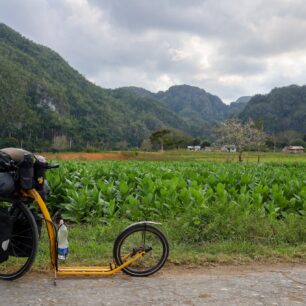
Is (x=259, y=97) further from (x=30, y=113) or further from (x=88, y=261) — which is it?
(x=88, y=261)

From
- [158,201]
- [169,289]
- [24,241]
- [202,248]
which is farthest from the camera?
[158,201]

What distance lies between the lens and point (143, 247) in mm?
4820

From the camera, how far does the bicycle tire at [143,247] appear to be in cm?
473

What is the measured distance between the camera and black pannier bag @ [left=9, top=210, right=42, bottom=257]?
4520 mm

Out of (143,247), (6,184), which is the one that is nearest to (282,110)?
(143,247)

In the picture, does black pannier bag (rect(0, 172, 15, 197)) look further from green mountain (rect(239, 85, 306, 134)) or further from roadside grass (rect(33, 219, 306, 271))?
green mountain (rect(239, 85, 306, 134))

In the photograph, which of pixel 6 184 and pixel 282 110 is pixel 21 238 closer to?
pixel 6 184

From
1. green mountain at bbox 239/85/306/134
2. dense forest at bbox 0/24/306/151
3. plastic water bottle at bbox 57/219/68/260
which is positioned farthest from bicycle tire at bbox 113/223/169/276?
green mountain at bbox 239/85/306/134

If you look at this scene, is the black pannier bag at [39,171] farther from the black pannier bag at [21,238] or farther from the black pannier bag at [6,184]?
the black pannier bag at [21,238]

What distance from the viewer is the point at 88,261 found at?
5.14 metres

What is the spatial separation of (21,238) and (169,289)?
1.74m

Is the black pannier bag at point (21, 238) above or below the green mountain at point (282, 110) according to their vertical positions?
below

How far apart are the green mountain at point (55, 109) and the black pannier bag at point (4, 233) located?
77.1 meters

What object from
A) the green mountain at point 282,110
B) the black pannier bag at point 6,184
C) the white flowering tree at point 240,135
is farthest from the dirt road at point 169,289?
the green mountain at point 282,110
